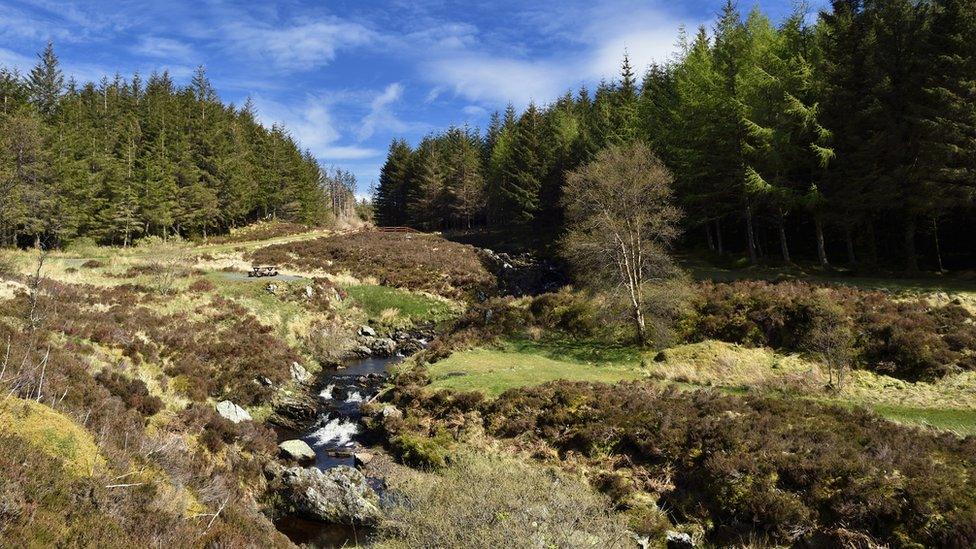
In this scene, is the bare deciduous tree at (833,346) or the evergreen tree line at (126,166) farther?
the evergreen tree line at (126,166)

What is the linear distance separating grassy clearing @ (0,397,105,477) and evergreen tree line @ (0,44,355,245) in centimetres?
4256

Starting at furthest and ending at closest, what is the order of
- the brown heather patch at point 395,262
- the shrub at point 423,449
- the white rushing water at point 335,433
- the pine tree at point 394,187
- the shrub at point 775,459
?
the pine tree at point 394,187, the brown heather patch at point 395,262, the white rushing water at point 335,433, the shrub at point 423,449, the shrub at point 775,459

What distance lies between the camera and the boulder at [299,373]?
2284cm

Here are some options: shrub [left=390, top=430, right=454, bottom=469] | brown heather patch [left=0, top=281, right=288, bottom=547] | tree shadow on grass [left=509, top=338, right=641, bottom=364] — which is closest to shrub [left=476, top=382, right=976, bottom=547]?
shrub [left=390, top=430, right=454, bottom=469]

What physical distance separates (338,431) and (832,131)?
36.1 m

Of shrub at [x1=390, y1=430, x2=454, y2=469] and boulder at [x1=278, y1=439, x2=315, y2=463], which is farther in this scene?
boulder at [x1=278, y1=439, x2=315, y2=463]

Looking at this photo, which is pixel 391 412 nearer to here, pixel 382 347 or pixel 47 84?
pixel 382 347

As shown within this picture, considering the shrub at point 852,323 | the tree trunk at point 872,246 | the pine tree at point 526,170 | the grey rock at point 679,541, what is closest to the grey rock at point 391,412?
the grey rock at point 679,541

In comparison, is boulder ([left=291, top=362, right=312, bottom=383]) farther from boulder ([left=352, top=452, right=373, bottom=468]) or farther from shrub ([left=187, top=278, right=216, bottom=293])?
shrub ([left=187, top=278, right=216, bottom=293])

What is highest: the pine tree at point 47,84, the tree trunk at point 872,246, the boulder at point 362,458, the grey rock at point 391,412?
the pine tree at point 47,84

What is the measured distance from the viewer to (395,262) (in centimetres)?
4841

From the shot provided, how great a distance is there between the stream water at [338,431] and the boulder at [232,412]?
1481 millimetres

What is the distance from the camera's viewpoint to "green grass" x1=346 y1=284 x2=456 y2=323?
1459 inches

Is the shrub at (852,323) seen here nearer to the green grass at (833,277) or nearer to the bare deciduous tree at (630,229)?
the green grass at (833,277)
